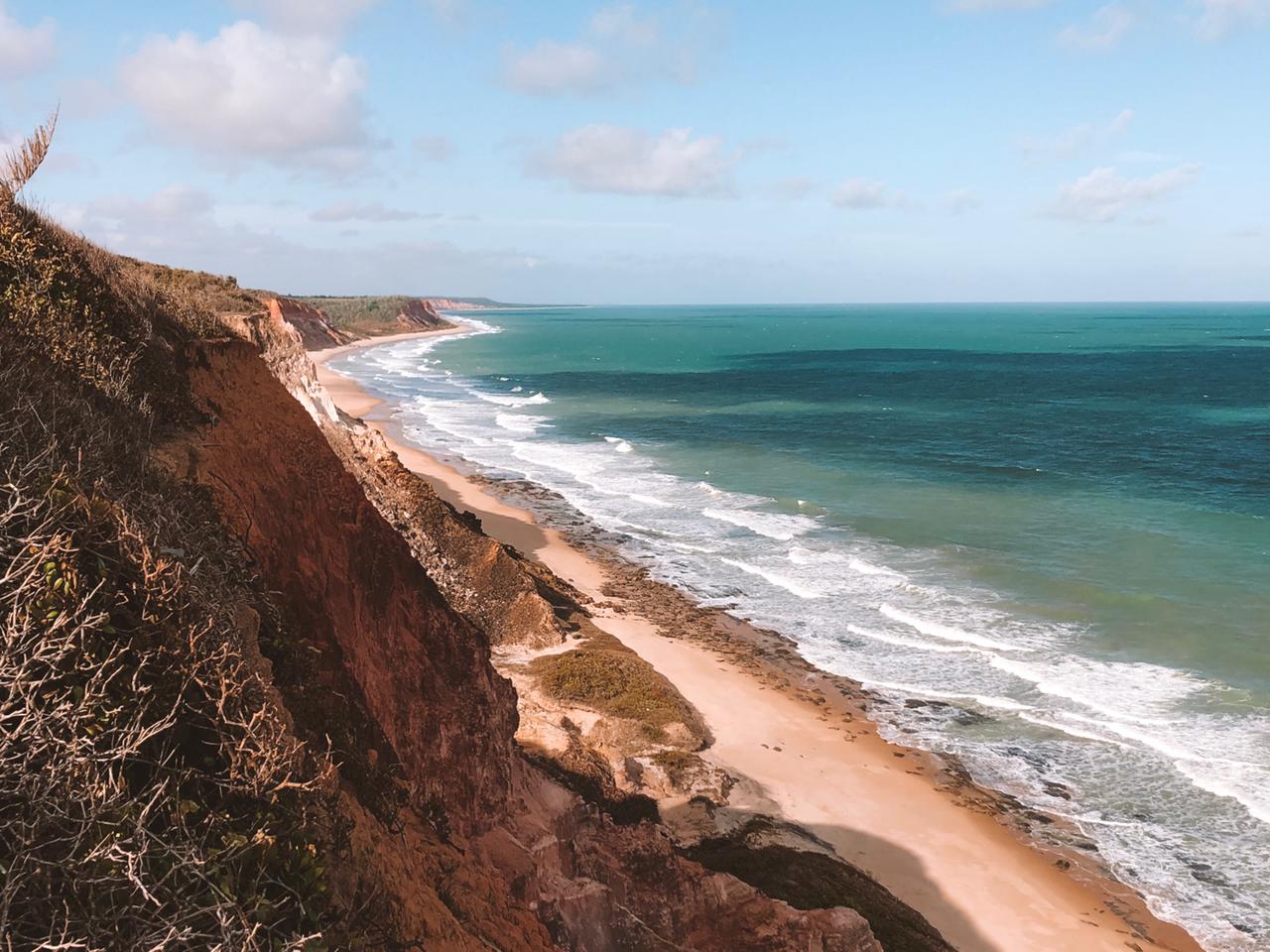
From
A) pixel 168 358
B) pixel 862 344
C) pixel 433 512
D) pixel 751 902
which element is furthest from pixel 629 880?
pixel 862 344

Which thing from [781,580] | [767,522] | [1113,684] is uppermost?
[767,522]

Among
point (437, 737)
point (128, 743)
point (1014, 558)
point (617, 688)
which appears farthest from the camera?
point (1014, 558)

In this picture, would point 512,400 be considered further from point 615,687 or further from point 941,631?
point 615,687

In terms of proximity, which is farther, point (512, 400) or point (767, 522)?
point (512, 400)

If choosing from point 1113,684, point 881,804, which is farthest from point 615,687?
point 1113,684

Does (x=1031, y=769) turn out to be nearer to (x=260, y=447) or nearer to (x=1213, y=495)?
(x=260, y=447)

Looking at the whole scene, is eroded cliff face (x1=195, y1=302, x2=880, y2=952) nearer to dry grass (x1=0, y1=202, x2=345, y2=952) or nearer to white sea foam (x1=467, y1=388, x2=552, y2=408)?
dry grass (x1=0, y1=202, x2=345, y2=952)
